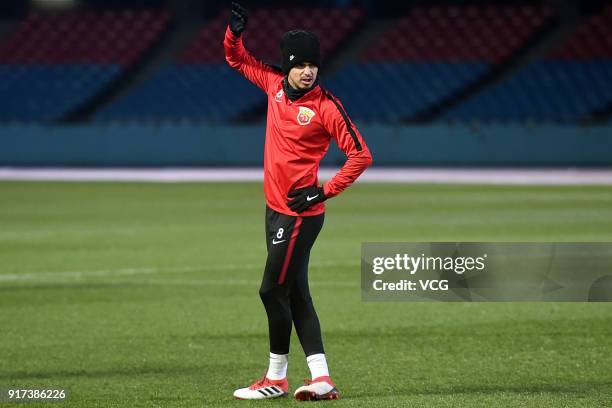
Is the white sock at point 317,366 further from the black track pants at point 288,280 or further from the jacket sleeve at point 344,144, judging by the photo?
the jacket sleeve at point 344,144

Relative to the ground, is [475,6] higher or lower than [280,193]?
higher

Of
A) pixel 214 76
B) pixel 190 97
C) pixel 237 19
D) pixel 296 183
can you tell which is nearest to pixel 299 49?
pixel 237 19

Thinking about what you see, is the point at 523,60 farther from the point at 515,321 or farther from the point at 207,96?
the point at 515,321

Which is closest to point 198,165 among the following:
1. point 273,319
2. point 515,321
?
point 515,321

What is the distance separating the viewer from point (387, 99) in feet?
132

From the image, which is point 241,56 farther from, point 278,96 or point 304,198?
point 304,198

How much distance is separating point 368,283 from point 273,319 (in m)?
0.59

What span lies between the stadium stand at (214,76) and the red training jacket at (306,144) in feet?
109

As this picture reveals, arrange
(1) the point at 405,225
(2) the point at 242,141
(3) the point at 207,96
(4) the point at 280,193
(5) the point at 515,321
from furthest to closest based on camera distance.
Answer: (3) the point at 207,96, (2) the point at 242,141, (1) the point at 405,225, (5) the point at 515,321, (4) the point at 280,193

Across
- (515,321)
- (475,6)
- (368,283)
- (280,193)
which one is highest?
(475,6)

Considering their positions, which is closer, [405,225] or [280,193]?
[280,193]

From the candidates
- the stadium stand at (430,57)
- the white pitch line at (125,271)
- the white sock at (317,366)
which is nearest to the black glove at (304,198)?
the white sock at (317,366)

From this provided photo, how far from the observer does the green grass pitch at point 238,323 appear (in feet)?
25.8

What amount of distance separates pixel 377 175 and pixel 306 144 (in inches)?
1022
